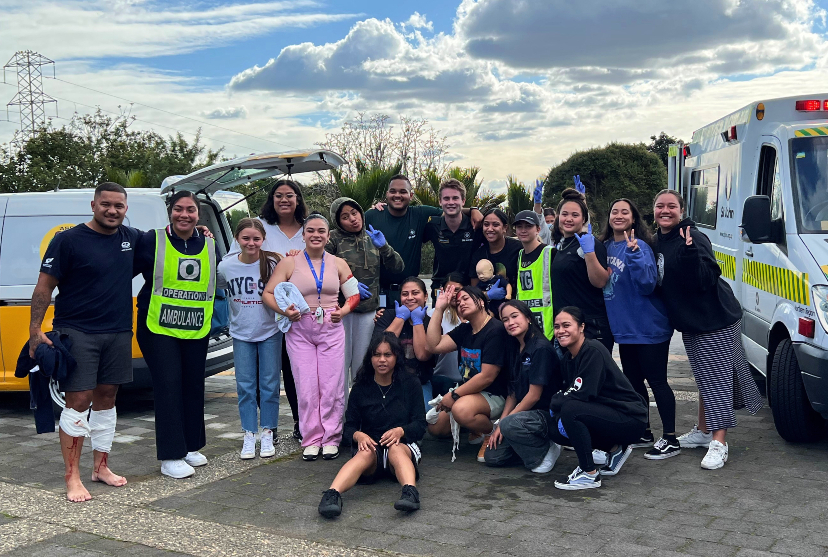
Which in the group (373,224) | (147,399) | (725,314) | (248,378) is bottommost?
(147,399)

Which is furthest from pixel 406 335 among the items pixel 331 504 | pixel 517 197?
pixel 517 197

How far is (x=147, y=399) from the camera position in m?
8.09

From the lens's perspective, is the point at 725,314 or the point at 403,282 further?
the point at 403,282

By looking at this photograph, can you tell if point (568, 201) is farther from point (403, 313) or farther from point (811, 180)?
point (811, 180)

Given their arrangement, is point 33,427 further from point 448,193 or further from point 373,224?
point 448,193

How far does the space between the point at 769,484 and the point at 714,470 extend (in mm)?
406

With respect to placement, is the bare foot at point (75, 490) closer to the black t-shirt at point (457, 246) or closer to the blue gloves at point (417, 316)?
the blue gloves at point (417, 316)

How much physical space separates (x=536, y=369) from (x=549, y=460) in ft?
2.00

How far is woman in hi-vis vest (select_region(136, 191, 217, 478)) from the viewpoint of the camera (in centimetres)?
546

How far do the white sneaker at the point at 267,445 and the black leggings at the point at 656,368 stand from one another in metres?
2.62

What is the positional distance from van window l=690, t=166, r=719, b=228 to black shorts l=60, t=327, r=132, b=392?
5.41 metres

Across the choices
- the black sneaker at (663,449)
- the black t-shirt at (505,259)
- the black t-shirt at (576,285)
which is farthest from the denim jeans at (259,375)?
the black sneaker at (663,449)

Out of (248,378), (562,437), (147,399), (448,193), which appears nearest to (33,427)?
A: (147,399)

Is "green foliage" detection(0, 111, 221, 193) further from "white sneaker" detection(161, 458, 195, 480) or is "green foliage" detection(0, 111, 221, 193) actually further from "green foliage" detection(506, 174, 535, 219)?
"white sneaker" detection(161, 458, 195, 480)
